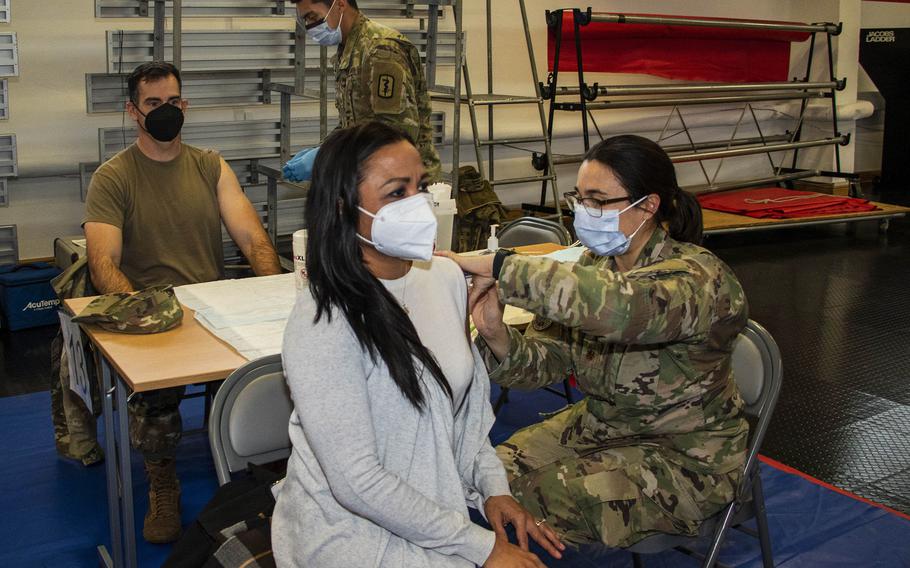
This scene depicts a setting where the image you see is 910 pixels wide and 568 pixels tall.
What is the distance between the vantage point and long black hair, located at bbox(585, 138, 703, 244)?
80.9 inches

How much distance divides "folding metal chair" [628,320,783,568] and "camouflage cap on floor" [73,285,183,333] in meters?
1.30

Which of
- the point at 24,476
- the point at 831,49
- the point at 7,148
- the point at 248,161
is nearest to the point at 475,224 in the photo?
the point at 248,161

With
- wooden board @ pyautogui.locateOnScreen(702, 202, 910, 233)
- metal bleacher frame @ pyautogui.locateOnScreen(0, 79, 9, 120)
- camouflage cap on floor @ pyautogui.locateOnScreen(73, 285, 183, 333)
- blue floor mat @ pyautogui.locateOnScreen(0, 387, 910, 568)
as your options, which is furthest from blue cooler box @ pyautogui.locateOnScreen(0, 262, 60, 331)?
wooden board @ pyautogui.locateOnScreen(702, 202, 910, 233)

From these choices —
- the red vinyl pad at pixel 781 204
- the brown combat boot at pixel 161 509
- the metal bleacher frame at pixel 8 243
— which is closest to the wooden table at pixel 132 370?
the brown combat boot at pixel 161 509

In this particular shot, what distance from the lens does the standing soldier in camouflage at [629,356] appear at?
5.78 ft

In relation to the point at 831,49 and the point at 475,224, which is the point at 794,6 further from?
the point at 475,224

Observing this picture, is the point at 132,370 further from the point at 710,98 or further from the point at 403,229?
the point at 710,98

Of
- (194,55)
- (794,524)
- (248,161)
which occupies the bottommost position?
(794,524)

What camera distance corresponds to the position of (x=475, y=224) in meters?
5.62

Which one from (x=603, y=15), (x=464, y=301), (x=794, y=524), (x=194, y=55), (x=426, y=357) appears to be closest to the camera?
(x=426, y=357)

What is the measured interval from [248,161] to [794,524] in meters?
3.76

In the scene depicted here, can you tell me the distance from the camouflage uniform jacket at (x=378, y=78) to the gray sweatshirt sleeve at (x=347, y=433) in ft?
6.60

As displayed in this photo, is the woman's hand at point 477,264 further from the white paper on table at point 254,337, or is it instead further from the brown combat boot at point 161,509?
the brown combat boot at point 161,509

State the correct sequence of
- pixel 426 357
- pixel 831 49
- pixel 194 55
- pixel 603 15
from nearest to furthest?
pixel 426 357, pixel 194 55, pixel 603 15, pixel 831 49
